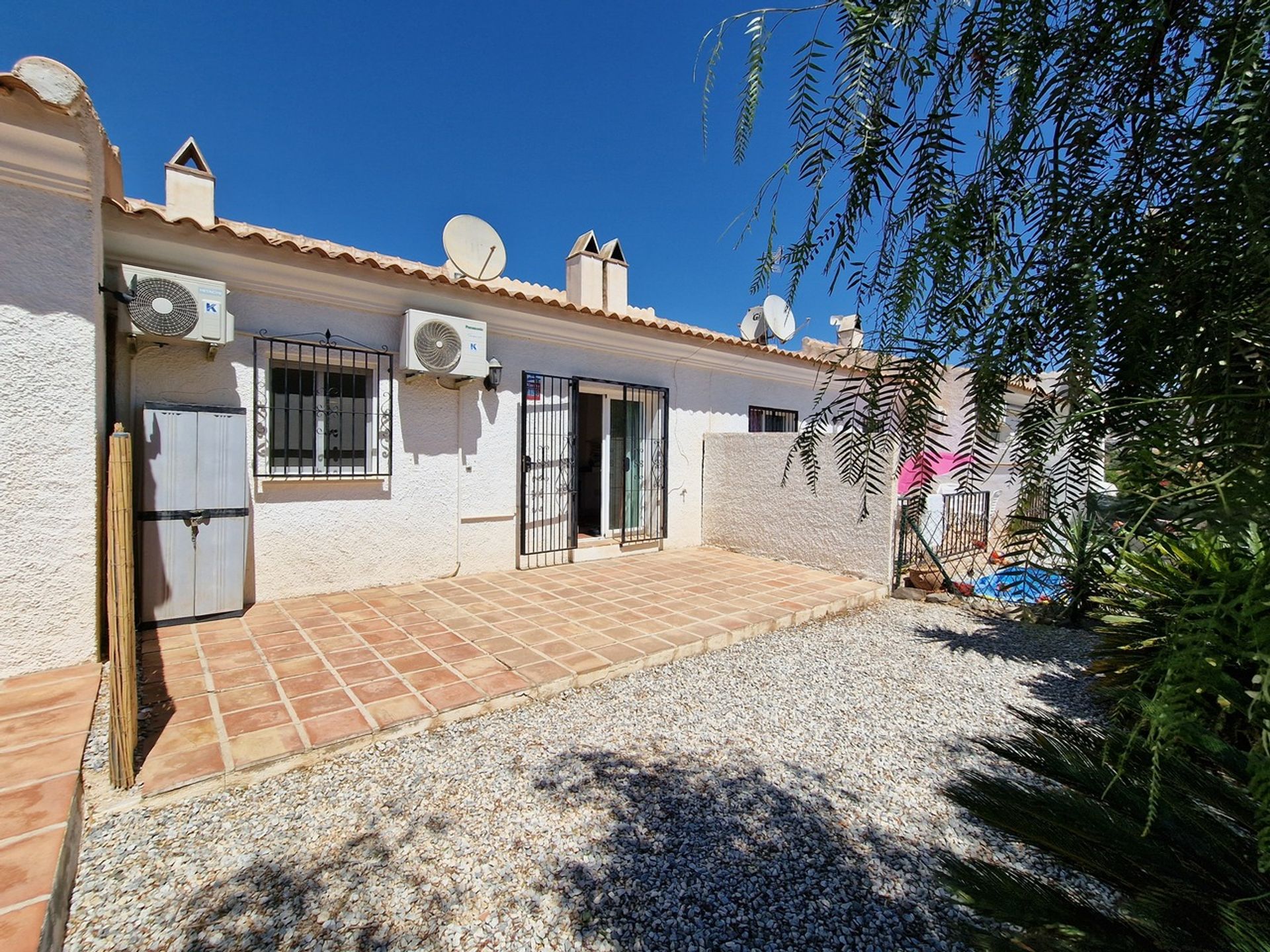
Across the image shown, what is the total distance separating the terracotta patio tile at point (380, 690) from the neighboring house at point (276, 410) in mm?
2317

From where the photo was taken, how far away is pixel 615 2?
3.19 metres

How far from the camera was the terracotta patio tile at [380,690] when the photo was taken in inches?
163

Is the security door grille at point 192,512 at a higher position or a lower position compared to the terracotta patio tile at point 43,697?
higher

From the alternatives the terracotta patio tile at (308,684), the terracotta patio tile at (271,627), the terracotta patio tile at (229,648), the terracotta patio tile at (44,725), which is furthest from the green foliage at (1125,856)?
the terracotta patio tile at (271,627)

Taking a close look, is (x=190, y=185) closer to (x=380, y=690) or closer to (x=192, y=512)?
(x=192, y=512)

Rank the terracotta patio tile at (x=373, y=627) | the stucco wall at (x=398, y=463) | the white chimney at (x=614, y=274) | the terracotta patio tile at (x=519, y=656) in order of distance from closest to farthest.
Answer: the terracotta patio tile at (x=519, y=656) < the terracotta patio tile at (x=373, y=627) < the stucco wall at (x=398, y=463) < the white chimney at (x=614, y=274)

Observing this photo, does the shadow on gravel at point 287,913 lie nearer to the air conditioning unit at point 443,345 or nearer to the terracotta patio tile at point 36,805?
the terracotta patio tile at point 36,805

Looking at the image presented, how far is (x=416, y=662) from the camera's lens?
4820 mm

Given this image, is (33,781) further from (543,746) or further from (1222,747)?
(1222,747)

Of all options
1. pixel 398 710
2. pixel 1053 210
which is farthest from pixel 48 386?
pixel 1053 210

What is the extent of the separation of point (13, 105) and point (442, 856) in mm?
5966

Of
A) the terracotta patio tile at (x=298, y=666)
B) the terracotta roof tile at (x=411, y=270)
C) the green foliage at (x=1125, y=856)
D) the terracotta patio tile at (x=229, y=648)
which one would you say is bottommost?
the terracotta patio tile at (x=298, y=666)

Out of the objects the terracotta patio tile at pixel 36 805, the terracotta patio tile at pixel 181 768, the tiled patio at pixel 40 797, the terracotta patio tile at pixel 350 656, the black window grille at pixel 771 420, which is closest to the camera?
the tiled patio at pixel 40 797

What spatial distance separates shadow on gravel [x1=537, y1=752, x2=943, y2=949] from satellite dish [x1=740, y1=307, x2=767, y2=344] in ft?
31.9
